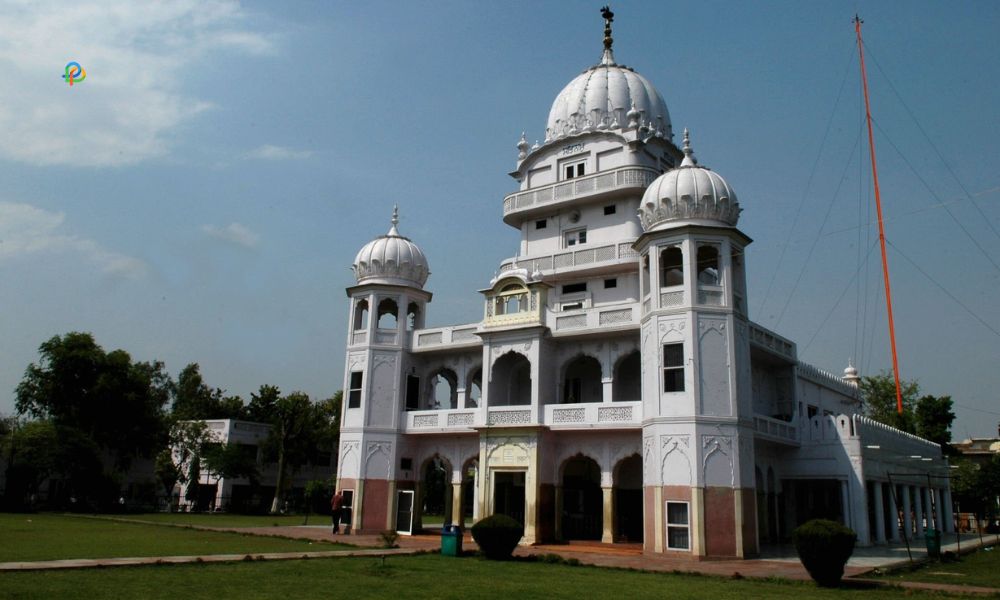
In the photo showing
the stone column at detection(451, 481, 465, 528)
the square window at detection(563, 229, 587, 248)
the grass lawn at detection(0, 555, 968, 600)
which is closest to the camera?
the grass lawn at detection(0, 555, 968, 600)

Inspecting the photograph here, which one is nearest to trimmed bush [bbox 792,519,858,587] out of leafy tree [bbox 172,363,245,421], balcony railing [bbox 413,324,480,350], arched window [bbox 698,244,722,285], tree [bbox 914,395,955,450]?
arched window [bbox 698,244,722,285]

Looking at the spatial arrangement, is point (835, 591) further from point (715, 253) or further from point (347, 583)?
point (715, 253)

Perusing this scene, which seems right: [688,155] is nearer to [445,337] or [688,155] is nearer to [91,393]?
[445,337]

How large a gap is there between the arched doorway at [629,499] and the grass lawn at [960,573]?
416 inches

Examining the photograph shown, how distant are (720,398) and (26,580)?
18.8 meters

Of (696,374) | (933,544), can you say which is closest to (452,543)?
(696,374)

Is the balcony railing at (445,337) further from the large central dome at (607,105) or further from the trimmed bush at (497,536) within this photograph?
the trimmed bush at (497,536)

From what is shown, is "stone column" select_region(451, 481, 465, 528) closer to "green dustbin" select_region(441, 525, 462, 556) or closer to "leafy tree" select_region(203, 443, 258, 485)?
"green dustbin" select_region(441, 525, 462, 556)

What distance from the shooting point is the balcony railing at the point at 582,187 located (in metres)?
32.6

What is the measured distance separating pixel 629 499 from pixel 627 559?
29.5 ft

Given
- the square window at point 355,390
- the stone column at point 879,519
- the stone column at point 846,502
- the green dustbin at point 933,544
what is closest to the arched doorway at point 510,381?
the square window at point 355,390

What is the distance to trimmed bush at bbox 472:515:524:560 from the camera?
20.2 meters

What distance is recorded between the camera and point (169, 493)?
177ft

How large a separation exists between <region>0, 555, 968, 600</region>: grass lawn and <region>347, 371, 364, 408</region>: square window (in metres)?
13.7
